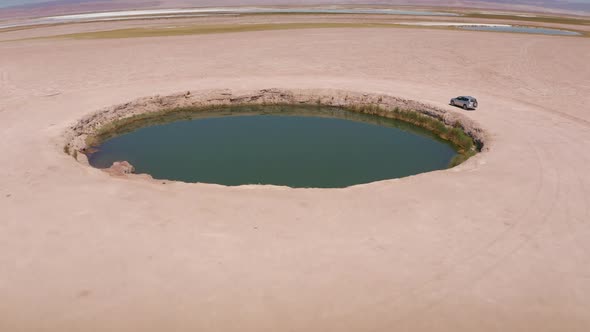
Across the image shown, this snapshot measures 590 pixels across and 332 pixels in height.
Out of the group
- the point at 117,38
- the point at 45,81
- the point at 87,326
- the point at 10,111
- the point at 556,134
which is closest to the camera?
the point at 87,326

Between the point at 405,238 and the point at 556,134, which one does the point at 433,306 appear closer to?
the point at 405,238

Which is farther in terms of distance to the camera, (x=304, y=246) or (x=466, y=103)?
(x=466, y=103)

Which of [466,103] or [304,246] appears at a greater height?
[466,103]

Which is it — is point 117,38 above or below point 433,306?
above

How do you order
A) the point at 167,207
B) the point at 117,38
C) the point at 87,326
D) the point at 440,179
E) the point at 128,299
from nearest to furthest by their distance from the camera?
the point at 87,326 < the point at 128,299 < the point at 167,207 < the point at 440,179 < the point at 117,38

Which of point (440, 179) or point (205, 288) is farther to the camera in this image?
point (440, 179)

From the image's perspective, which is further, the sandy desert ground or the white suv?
the white suv

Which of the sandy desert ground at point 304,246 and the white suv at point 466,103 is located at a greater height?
the white suv at point 466,103

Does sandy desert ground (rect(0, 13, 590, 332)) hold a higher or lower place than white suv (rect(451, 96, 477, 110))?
lower

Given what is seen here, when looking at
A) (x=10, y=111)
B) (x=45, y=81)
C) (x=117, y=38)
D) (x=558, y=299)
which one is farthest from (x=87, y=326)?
(x=117, y=38)

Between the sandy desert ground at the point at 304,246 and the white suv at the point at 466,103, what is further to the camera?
the white suv at the point at 466,103
